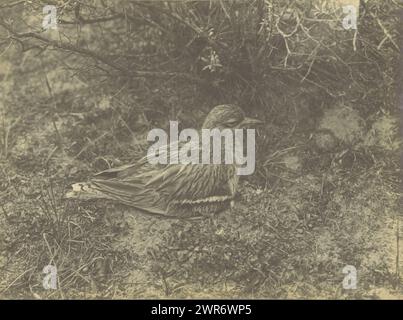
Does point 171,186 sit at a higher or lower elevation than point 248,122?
lower

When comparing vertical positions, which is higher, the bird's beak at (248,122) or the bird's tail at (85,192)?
the bird's beak at (248,122)

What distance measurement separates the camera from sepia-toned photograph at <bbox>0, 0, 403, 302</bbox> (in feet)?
10.9

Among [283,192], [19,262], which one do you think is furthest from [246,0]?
[19,262]

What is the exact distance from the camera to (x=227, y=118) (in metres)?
3.39

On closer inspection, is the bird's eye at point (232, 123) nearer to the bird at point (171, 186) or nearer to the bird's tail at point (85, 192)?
the bird at point (171, 186)

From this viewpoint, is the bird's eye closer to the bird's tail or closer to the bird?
→ the bird

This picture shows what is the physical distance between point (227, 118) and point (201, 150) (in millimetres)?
245

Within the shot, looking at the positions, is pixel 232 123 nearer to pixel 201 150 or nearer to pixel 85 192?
pixel 201 150

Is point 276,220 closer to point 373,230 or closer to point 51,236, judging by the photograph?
point 373,230

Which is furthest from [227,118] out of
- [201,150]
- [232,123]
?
[201,150]

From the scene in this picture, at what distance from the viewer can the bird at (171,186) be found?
11.1ft

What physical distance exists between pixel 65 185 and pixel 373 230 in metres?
1.84

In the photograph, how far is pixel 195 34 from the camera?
344 centimetres

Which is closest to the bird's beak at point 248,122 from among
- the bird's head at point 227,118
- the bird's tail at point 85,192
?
the bird's head at point 227,118
